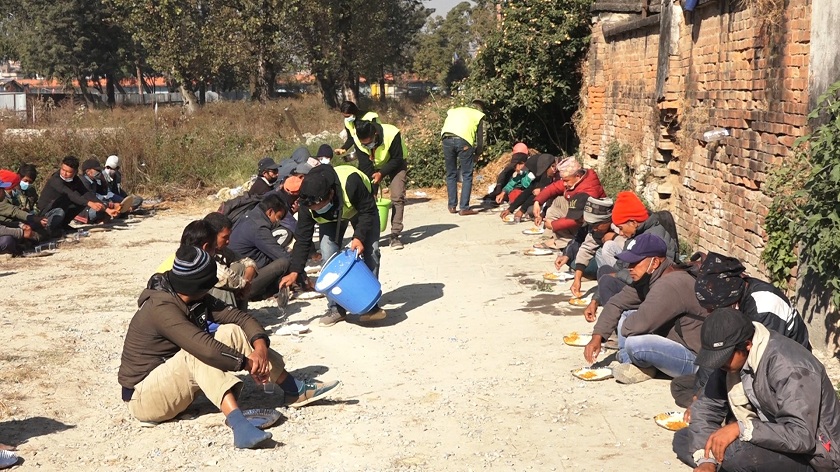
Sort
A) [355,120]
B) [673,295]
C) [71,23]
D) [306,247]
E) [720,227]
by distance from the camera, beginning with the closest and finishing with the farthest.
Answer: [673,295] → [306,247] → [720,227] → [355,120] → [71,23]

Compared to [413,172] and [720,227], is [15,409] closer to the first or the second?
[720,227]

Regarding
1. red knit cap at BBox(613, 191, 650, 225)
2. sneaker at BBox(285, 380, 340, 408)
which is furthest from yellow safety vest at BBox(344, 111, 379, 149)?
sneaker at BBox(285, 380, 340, 408)

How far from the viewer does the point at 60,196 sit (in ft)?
45.5

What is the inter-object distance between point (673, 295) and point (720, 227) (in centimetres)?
347

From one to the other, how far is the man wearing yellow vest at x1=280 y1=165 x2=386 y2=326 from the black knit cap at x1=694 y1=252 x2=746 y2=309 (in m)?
3.69

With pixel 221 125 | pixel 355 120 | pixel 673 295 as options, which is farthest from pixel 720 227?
pixel 221 125

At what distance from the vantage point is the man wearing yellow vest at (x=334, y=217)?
8391 millimetres

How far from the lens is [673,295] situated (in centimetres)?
608

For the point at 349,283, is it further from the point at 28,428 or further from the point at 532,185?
the point at 532,185

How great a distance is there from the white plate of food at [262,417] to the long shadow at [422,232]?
6767mm

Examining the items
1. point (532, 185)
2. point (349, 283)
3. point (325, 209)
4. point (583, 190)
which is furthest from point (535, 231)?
point (349, 283)

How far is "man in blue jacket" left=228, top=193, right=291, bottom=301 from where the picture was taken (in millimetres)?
8789

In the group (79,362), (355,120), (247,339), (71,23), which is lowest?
(79,362)

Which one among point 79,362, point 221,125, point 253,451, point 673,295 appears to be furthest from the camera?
point 221,125
